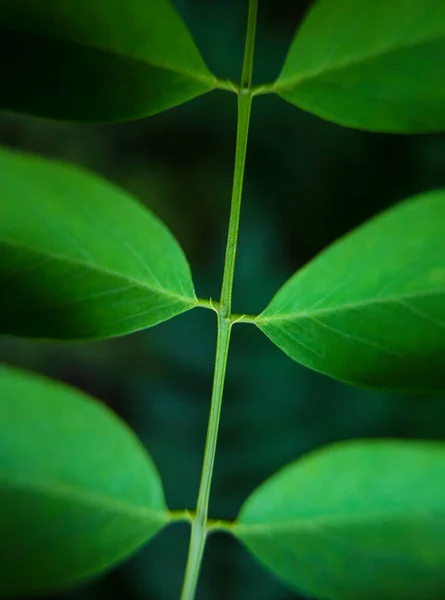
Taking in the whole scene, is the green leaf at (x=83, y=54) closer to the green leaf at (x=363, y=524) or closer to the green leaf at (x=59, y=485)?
the green leaf at (x=59, y=485)

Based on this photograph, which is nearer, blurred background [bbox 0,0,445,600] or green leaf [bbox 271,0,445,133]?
green leaf [bbox 271,0,445,133]

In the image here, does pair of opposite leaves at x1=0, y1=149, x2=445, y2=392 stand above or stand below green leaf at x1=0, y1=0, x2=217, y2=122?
below

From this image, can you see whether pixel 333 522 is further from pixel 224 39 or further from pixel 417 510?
pixel 224 39

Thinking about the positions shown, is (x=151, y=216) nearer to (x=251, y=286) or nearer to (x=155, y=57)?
(x=155, y=57)

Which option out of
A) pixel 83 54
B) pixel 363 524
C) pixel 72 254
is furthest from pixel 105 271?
pixel 363 524

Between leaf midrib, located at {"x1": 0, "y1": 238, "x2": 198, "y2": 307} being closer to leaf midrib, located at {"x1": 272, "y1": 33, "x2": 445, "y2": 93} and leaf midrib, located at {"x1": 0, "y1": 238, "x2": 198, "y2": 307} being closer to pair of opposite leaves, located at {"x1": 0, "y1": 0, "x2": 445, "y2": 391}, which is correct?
pair of opposite leaves, located at {"x1": 0, "y1": 0, "x2": 445, "y2": 391}

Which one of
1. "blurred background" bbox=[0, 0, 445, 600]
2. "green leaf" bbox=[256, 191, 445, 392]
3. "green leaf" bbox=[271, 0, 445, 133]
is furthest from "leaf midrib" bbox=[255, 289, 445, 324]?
"blurred background" bbox=[0, 0, 445, 600]

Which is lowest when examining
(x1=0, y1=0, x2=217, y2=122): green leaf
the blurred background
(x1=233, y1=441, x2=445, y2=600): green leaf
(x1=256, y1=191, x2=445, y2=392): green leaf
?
(x1=233, y1=441, x2=445, y2=600): green leaf

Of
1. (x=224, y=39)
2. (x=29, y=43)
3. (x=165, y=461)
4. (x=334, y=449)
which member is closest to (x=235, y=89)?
(x=29, y=43)
